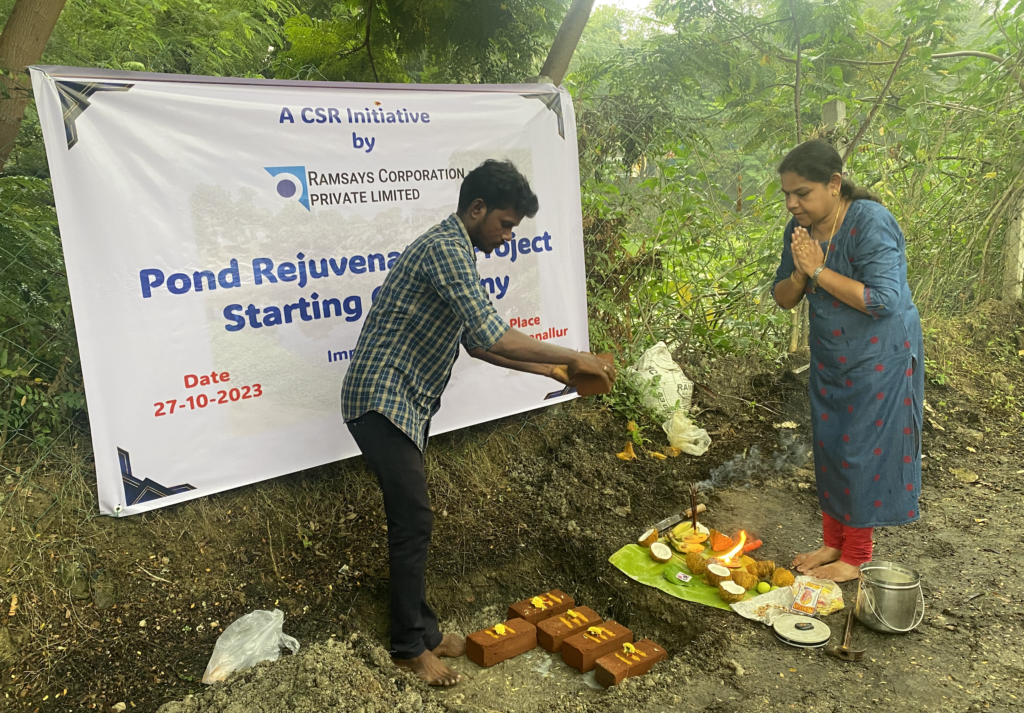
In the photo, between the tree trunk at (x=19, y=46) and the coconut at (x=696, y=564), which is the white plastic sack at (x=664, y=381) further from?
the tree trunk at (x=19, y=46)

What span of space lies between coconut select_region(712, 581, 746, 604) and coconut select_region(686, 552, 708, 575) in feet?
0.58

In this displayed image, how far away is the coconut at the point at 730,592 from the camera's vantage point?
128 inches

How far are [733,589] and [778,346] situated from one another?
118 inches

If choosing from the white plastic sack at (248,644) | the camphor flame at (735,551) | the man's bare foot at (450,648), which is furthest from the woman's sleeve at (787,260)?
the white plastic sack at (248,644)

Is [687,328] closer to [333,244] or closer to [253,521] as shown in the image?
[333,244]

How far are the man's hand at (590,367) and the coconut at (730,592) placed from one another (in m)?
1.25

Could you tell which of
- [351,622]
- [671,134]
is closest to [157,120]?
[351,622]

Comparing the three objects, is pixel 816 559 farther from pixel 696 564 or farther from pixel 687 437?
pixel 687 437

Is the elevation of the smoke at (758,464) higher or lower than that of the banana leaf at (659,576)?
higher

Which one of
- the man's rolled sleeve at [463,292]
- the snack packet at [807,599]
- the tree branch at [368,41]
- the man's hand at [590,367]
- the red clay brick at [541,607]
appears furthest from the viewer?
the tree branch at [368,41]

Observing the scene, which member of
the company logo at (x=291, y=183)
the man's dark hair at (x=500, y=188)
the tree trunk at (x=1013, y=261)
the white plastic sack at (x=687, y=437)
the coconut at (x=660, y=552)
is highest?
the company logo at (x=291, y=183)

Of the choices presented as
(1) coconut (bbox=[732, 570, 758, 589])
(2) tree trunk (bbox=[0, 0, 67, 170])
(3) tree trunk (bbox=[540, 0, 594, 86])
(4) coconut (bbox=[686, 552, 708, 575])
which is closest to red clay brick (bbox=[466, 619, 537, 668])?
(4) coconut (bbox=[686, 552, 708, 575])

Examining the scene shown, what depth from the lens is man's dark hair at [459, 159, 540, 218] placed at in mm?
2721

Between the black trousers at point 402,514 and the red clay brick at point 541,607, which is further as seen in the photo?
the red clay brick at point 541,607
